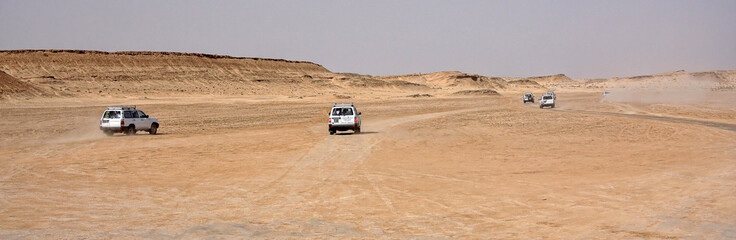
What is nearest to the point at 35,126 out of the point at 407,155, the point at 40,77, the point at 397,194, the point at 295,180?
the point at 407,155

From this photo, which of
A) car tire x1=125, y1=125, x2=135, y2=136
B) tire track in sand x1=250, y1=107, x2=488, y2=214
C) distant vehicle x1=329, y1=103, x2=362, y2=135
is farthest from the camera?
car tire x1=125, y1=125, x2=135, y2=136

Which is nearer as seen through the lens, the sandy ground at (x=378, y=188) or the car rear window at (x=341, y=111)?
the sandy ground at (x=378, y=188)

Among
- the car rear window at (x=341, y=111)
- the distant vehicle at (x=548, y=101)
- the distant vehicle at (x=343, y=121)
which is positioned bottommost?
the distant vehicle at (x=548, y=101)

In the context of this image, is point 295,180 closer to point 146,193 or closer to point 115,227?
point 146,193

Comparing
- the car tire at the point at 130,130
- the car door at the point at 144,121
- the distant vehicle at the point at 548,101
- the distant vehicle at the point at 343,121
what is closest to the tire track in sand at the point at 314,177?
the distant vehicle at the point at 343,121

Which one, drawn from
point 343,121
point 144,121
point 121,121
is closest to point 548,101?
point 343,121

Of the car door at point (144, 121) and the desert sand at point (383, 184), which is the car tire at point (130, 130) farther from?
the desert sand at point (383, 184)

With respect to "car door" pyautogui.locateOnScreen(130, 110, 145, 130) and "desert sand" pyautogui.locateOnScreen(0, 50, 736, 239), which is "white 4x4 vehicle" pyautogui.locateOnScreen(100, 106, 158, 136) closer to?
"car door" pyautogui.locateOnScreen(130, 110, 145, 130)

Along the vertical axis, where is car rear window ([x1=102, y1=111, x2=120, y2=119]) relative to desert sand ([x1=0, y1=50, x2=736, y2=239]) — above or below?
above

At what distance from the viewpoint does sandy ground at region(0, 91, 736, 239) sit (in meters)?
9.82

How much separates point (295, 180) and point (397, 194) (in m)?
3.30

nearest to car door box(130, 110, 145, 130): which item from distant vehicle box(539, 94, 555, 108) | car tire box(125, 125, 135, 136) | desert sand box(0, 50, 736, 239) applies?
car tire box(125, 125, 135, 136)

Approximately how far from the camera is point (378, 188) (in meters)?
14.2

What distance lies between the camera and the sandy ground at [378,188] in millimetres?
9820
